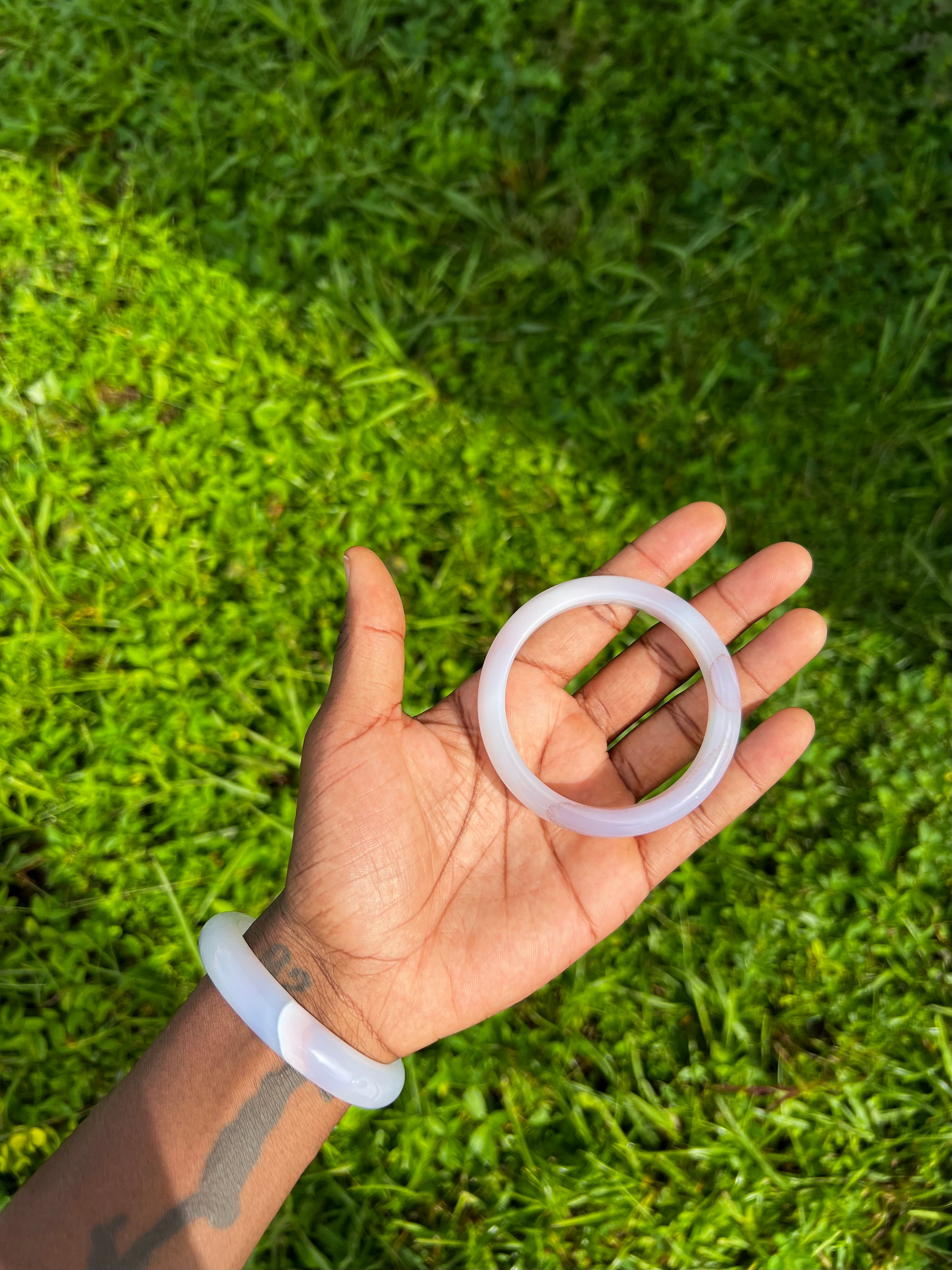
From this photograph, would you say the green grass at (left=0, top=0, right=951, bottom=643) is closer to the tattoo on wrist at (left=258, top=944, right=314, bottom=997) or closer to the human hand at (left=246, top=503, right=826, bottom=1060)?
the human hand at (left=246, top=503, right=826, bottom=1060)

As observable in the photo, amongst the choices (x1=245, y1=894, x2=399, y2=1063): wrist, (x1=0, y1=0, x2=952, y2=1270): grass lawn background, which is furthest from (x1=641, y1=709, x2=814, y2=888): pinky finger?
(x1=245, y1=894, x2=399, y2=1063): wrist

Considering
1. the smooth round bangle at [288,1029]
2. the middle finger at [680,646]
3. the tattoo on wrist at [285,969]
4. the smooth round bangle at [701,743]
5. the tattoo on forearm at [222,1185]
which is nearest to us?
the tattoo on forearm at [222,1185]

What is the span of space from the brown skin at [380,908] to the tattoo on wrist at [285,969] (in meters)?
0.02

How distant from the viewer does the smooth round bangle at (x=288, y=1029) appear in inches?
118

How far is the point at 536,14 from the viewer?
5062mm

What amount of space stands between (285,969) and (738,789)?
5.70 ft

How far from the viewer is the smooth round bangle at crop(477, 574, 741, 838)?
3.37 meters

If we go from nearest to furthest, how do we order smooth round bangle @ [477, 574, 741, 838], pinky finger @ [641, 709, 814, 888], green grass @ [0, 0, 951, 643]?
smooth round bangle @ [477, 574, 741, 838] < pinky finger @ [641, 709, 814, 888] < green grass @ [0, 0, 951, 643]

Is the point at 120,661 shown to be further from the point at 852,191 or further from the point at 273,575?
the point at 852,191

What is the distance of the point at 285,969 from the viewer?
10.3 ft

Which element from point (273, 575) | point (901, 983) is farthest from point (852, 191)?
point (901, 983)

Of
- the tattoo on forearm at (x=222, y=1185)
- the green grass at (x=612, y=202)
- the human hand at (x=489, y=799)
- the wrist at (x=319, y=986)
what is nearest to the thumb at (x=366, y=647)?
the human hand at (x=489, y=799)

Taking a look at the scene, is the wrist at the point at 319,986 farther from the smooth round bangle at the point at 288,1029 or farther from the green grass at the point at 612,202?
the green grass at the point at 612,202

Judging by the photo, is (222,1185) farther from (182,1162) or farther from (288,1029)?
(288,1029)
